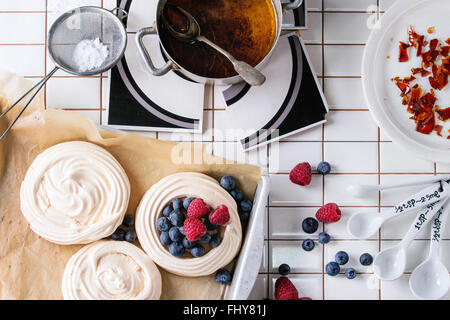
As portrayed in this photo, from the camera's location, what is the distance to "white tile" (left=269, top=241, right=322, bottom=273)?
1.23m

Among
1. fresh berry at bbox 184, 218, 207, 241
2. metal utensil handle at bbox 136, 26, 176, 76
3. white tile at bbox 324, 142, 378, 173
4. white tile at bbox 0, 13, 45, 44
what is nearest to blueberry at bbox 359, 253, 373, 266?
white tile at bbox 324, 142, 378, 173

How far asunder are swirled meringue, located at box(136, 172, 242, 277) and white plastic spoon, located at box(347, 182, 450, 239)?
35cm

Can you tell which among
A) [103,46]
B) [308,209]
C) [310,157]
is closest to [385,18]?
[310,157]

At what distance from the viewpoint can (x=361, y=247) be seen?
1.24 m

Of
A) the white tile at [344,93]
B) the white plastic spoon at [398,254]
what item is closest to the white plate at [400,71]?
the white tile at [344,93]

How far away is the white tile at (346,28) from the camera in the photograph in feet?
4.04

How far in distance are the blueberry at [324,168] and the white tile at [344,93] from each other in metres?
0.17

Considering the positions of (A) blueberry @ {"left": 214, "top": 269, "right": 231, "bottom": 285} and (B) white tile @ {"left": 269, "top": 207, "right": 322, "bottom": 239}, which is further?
(B) white tile @ {"left": 269, "top": 207, "right": 322, "bottom": 239}

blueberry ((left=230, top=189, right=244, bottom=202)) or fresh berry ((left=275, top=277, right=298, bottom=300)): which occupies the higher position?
blueberry ((left=230, top=189, right=244, bottom=202))

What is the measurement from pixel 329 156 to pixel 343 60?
282 millimetres

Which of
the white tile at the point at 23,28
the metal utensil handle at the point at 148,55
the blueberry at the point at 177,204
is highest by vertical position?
the white tile at the point at 23,28

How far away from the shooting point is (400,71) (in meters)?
1.22

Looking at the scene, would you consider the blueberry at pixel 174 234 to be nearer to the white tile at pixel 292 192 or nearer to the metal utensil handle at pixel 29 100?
the white tile at pixel 292 192

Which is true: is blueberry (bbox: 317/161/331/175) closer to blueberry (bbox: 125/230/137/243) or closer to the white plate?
the white plate
